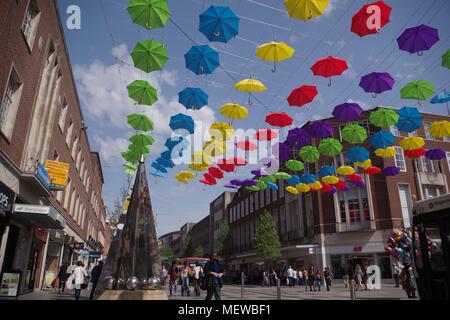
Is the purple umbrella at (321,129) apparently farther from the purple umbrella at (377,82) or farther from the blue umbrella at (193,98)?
the blue umbrella at (193,98)

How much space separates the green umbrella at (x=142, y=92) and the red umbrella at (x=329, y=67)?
222 inches

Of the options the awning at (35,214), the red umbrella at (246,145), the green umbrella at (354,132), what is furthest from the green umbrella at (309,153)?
the awning at (35,214)

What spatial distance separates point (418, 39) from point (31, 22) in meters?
14.6

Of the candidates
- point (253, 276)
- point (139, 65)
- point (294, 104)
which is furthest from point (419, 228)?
point (253, 276)

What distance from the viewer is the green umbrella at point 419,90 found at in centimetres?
1248

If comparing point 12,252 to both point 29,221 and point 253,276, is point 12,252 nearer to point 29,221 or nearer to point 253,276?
point 29,221

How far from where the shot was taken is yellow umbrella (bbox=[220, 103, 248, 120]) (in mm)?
13370

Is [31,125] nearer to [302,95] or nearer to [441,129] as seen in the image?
[302,95]

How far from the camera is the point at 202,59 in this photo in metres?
10.6

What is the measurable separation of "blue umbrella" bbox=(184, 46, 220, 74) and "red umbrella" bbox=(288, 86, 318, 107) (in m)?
3.35

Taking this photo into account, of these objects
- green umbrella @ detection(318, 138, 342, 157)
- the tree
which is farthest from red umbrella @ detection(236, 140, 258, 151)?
the tree

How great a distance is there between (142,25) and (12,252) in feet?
40.1

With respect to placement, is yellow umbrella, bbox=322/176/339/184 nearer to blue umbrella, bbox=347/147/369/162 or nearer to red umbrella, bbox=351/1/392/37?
blue umbrella, bbox=347/147/369/162

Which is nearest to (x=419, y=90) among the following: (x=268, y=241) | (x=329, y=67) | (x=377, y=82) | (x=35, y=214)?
(x=377, y=82)
